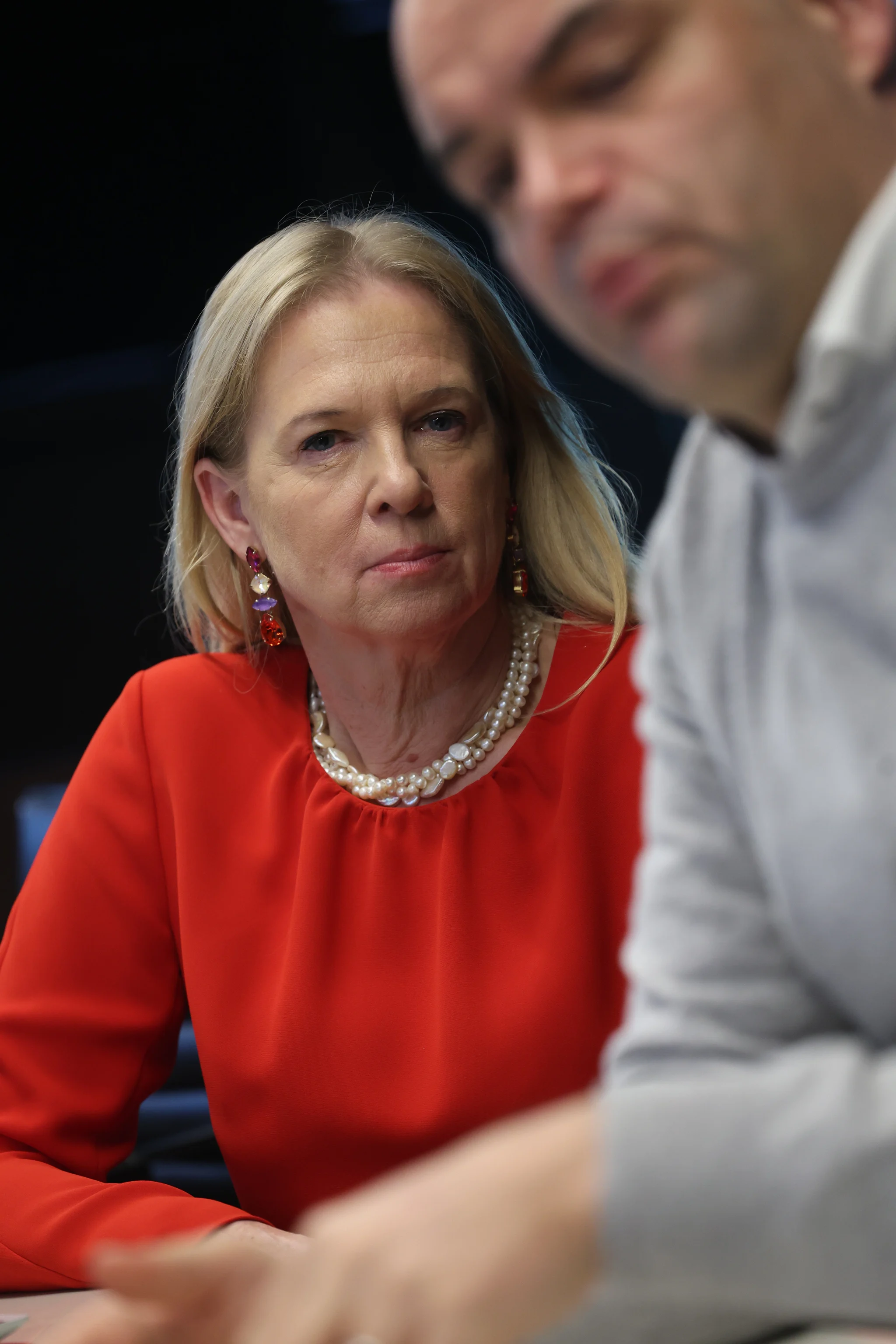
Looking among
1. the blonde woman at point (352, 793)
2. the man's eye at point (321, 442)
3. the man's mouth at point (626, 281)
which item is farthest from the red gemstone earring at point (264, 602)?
the man's mouth at point (626, 281)

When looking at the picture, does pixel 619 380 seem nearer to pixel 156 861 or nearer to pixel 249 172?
pixel 249 172

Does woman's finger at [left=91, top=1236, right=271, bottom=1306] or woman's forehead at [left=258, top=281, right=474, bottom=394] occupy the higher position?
woman's forehead at [left=258, top=281, right=474, bottom=394]

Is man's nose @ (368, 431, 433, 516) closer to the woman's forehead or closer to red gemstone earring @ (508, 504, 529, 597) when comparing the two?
the woman's forehead

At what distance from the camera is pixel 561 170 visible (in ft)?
2.24

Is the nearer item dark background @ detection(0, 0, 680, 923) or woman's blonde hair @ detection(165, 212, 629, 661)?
woman's blonde hair @ detection(165, 212, 629, 661)

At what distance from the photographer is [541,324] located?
3.76 m

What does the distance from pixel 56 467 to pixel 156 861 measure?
103 inches

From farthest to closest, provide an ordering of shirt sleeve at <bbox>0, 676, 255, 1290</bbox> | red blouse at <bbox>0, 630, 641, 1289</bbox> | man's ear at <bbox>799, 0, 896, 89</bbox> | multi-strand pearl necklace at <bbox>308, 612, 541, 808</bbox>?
1. multi-strand pearl necklace at <bbox>308, 612, 541, 808</bbox>
2. shirt sleeve at <bbox>0, 676, 255, 1290</bbox>
3. red blouse at <bbox>0, 630, 641, 1289</bbox>
4. man's ear at <bbox>799, 0, 896, 89</bbox>

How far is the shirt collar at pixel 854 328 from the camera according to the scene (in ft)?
2.13

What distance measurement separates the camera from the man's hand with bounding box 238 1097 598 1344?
0.59 metres

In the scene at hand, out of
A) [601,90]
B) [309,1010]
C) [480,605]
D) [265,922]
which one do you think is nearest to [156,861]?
[265,922]

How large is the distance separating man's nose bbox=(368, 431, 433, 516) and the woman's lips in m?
0.04

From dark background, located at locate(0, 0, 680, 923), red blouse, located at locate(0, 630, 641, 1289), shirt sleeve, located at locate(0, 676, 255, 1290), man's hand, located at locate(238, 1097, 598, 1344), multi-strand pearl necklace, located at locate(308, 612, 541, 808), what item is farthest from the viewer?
dark background, located at locate(0, 0, 680, 923)

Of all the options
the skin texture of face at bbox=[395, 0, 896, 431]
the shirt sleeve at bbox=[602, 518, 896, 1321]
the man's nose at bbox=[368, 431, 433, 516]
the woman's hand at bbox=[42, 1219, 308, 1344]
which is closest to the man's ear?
the skin texture of face at bbox=[395, 0, 896, 431]
